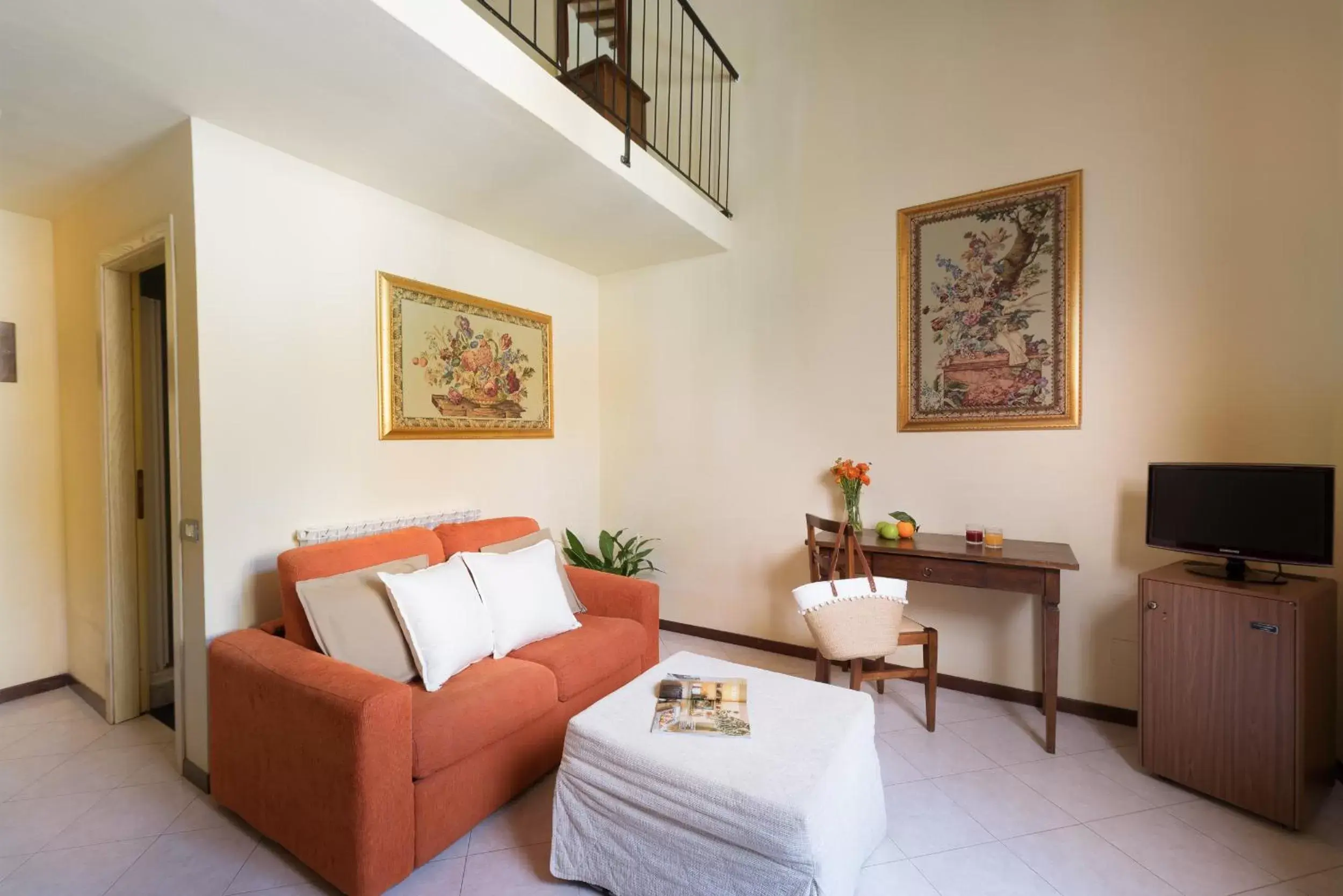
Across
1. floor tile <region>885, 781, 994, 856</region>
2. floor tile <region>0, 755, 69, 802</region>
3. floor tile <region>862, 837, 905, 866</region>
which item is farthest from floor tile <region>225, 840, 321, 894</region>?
floor tile <region>885, 781, 994, 856</region>

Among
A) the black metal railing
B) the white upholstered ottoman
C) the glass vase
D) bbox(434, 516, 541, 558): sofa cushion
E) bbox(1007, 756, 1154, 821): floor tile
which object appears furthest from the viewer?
the black metal railing

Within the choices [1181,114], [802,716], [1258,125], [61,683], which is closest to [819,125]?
[1181,114]

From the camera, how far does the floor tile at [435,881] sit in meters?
1.57

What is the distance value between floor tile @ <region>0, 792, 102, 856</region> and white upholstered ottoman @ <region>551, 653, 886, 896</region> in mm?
1682

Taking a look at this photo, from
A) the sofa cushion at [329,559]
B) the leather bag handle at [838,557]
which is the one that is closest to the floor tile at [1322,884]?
the leather bag handle at [838,557]

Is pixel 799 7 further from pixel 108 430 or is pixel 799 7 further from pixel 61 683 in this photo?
pixel 61 683

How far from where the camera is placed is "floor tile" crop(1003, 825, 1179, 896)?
1.56 meters

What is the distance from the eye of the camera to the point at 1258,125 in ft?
7.27

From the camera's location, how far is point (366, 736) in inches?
57.2

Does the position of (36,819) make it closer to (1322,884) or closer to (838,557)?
(838,557)

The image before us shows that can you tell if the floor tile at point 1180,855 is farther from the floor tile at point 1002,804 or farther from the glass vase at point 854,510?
the glass vase at point 854,510

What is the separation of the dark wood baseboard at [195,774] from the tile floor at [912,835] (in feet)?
0.10

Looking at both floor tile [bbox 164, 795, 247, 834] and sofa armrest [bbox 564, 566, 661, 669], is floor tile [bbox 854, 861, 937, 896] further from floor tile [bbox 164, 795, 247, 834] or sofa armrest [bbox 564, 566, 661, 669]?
floor tile [bbox 164, 795, 247, 834]

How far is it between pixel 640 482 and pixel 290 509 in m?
2.08
